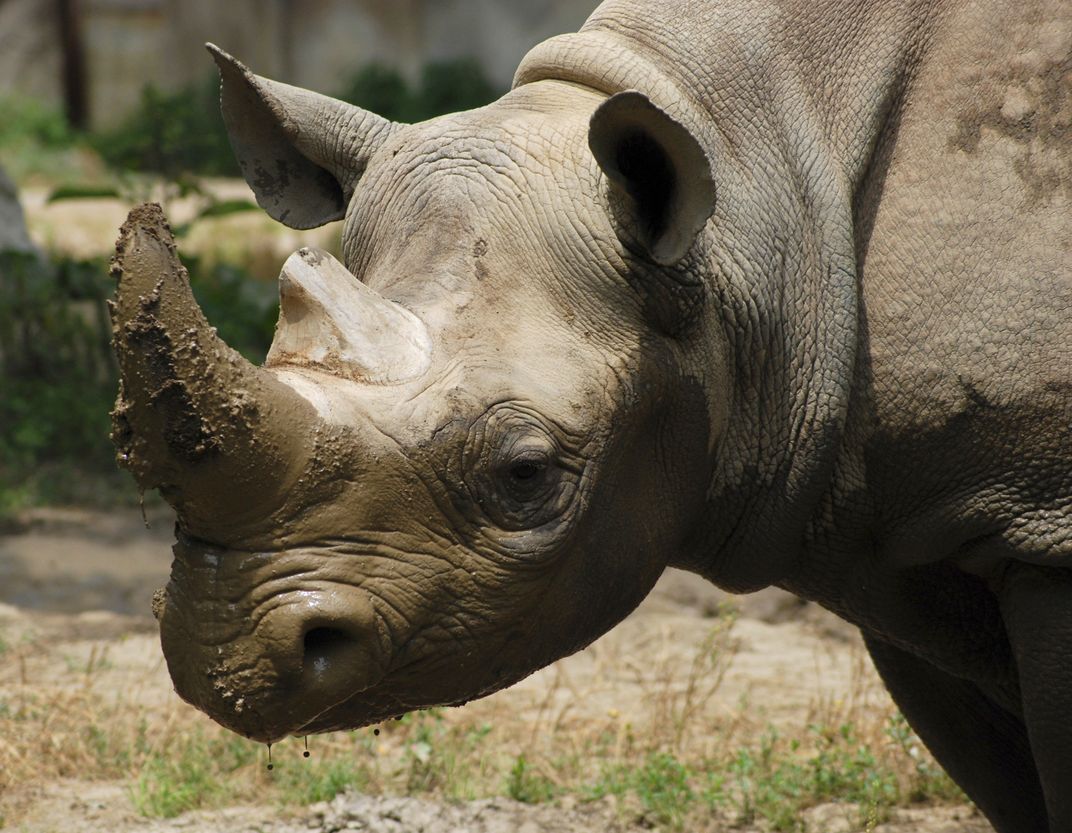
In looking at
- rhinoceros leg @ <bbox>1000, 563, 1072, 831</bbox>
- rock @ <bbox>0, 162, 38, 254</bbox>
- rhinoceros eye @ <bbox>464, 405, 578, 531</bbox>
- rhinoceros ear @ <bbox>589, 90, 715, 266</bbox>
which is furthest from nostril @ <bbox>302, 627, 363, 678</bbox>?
rock @ <bbox>0, 162, 38, 254</bbox>

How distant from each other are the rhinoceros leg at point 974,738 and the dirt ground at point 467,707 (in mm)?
564

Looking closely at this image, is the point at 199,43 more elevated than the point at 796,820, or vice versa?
the point at 199,43

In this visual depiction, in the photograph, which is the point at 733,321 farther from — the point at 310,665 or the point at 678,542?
the point at 310,665

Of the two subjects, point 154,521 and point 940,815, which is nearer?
point 940,815

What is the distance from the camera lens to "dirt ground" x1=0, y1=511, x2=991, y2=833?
4.74m

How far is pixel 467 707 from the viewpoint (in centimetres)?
582

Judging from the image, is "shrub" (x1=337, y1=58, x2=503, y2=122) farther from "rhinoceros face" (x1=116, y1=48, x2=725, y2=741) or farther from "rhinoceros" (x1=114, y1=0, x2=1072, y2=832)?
"rhinoceros face" (x1=116, y1=48, x2=725, y2=741)

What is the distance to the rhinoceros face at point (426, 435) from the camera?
276cm

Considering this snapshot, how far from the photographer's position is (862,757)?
→ 513 cm

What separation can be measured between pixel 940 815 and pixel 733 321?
2.28 meters

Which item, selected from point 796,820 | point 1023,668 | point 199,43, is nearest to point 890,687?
point 796,820

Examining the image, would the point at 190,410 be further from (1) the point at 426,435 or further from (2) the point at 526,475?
(2) the point at 526,475

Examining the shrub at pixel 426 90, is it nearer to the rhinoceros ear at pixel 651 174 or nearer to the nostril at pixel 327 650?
the rhinoceros ear at pixel 651 174

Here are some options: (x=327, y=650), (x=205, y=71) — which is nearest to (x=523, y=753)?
(x=327, y=650)
